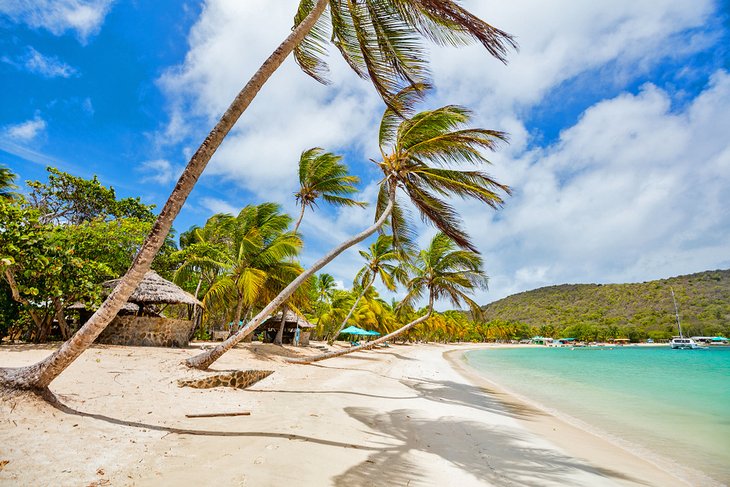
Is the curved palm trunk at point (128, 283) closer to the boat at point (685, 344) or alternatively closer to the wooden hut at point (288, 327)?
the wooden hut at point (288, 327)

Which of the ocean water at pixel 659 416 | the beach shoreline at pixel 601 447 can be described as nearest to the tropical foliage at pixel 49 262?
the beach shoreline at pixel 601 447

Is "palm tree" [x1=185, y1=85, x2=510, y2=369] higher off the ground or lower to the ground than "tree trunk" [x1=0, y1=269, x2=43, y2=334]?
higher

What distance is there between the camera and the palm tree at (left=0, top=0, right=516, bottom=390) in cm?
397

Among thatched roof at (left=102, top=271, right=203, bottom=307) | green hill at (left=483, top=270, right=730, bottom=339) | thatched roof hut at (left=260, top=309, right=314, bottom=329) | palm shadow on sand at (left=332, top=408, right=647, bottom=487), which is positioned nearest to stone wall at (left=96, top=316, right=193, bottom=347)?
thatched roof at (left=102, top=271, right=203, bottom=307)

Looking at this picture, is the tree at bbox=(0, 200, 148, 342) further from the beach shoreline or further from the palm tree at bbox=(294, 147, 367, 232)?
the beach shoreline

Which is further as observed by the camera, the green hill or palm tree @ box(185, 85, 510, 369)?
the green hill

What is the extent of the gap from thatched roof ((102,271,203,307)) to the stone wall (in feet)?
2.25

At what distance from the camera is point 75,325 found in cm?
1219

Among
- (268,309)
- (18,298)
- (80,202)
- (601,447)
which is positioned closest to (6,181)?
(80,202)

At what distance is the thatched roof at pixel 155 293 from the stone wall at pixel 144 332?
27.0 inches

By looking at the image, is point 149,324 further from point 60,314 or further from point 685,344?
point 685,344

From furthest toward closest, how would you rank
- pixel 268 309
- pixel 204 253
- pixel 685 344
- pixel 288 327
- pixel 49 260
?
1. pixel 685 344
2. pixel 288 327
3. pixel 204 253
4. pixel 49 260
5. pixel 268 309

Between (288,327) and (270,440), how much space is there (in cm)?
1879

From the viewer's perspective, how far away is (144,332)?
12.1m
